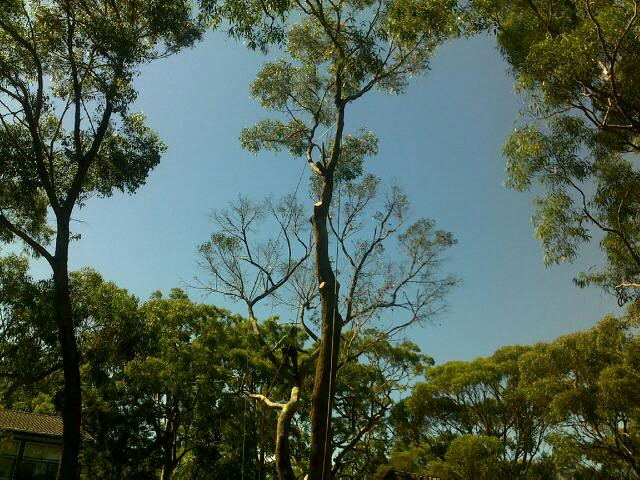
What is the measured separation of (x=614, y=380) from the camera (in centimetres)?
1330

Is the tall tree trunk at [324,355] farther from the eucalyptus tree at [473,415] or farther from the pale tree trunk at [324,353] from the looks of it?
the eucalyptus tree at [473,415]

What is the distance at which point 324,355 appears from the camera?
655 centimetres

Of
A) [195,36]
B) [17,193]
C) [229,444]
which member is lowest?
[229,444]

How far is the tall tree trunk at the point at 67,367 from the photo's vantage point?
7.12 m

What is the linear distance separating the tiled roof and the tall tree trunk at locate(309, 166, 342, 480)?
1329cm

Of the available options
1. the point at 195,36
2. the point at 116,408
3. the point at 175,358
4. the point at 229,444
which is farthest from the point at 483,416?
the point at 195,36

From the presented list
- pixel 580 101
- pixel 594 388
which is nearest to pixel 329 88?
pixel 580 101

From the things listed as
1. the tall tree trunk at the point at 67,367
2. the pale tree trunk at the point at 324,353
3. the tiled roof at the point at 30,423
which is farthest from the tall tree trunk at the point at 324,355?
the tiled roof at the point at 30,423

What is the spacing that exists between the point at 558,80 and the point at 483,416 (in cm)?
1364

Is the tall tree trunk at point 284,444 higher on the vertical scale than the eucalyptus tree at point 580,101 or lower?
lower

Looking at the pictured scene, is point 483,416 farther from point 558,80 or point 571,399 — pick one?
point 558,80

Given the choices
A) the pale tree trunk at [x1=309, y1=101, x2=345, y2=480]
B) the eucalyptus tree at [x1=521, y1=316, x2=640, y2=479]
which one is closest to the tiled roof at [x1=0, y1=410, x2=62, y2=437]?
the pale tree trunk at [x1=309, y1=101, x2=345, y2=480]

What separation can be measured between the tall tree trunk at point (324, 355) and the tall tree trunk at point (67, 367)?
3.37m

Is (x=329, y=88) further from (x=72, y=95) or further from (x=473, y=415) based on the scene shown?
(x=473, y=415)
